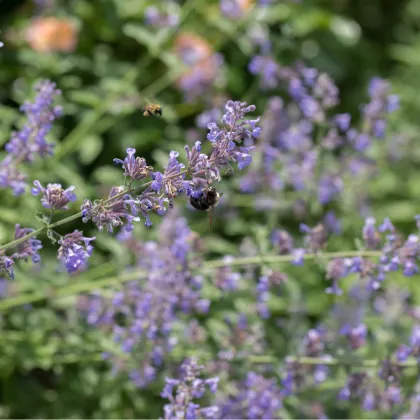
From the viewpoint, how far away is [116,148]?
553 centimetres

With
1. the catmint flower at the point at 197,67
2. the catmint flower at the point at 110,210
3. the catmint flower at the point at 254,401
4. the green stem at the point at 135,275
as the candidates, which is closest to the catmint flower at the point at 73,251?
the catmint flower at the point at 110,210

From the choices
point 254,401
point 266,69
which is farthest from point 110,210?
point 266,69

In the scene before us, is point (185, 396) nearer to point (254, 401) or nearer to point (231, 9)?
point (254, 401)

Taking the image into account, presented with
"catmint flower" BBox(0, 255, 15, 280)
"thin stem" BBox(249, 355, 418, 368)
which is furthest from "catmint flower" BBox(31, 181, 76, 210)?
"thin stem" BBox(249, 355, 418, 368)

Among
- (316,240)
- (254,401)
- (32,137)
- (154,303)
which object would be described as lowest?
(254,401)

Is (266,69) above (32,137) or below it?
above

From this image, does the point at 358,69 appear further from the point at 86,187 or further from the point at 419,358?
the point at 419,358

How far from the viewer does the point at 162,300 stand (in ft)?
11.7

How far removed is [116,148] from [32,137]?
2.13 metres

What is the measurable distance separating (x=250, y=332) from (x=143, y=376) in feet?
2.14

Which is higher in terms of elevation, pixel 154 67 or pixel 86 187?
pixel 154 67

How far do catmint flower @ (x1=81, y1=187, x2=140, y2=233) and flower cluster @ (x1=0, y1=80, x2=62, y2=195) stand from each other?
1.24 meters

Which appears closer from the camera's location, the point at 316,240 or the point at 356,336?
the point at 316,240

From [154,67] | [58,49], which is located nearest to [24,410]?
[58,49]
